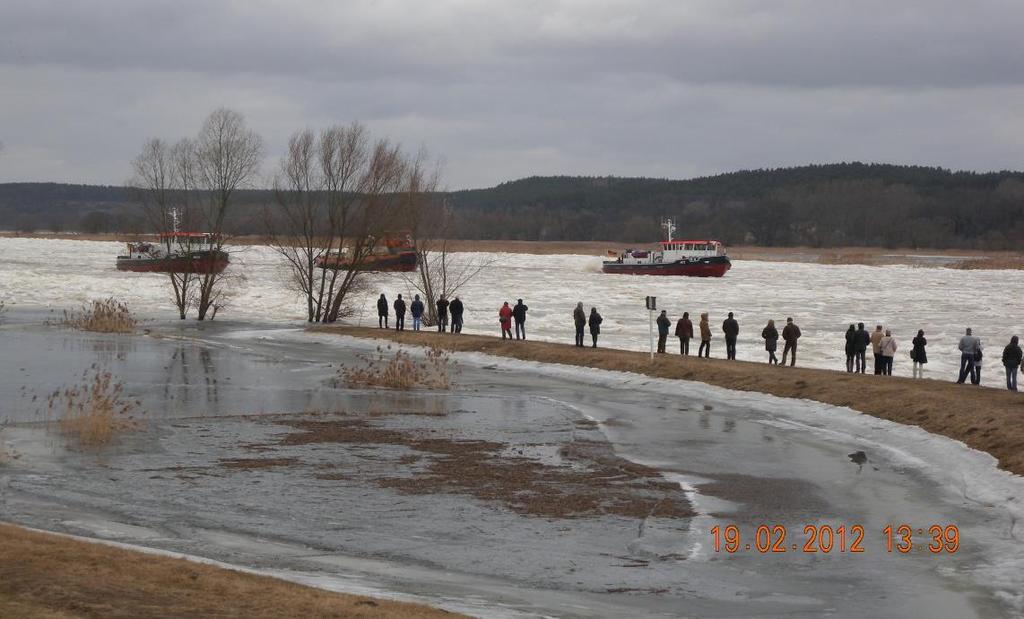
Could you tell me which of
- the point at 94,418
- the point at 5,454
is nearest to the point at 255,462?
the point at 5,454

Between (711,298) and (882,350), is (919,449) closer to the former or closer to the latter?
(882,350)

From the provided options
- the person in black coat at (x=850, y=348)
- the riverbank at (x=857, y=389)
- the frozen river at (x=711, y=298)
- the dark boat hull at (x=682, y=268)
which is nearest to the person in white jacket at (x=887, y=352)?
the person in black coat at (x=850, y=348)

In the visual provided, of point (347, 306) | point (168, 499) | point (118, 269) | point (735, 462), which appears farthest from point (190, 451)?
point (118, 269)

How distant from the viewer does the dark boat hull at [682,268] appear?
93.4m

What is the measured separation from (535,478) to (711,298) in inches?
1953

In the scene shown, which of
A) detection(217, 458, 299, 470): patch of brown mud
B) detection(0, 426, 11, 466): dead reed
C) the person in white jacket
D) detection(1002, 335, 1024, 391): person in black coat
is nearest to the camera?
detection(0, 426, 11, 466): dead reed

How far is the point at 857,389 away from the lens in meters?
25.3

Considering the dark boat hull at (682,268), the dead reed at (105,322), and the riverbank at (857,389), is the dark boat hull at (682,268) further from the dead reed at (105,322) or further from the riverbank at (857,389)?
the riverbank at (857,389)

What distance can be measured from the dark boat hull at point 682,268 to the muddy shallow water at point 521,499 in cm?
6690

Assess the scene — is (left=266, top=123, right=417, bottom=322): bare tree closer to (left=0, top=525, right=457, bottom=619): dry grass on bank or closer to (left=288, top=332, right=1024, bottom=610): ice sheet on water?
(left=288, top=332, right=1024, bottom=610): ice sheet on water

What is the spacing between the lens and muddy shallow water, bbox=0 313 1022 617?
11.6 metres

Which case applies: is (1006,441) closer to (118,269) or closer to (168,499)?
(168,499)

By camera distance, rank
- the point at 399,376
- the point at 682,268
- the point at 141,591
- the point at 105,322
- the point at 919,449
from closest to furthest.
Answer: the point at 141,591, the point at 919,449, the point at 399,376, the point at 105,322, the point at 682,268

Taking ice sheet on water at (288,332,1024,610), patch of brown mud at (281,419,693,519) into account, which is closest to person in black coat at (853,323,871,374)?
ice sheet on water at (288,332,1024,610)
